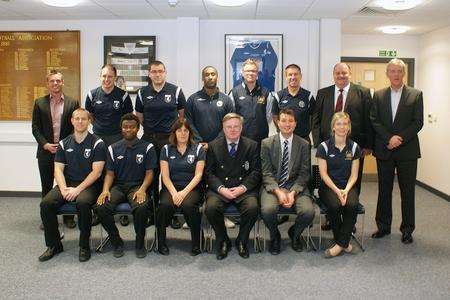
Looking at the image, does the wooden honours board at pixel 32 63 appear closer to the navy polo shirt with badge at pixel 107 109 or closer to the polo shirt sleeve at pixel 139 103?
the navy polo shirt with badge at pixel 107 109

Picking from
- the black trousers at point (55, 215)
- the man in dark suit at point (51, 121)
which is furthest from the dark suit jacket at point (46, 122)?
the black trousers at point (55, 215)

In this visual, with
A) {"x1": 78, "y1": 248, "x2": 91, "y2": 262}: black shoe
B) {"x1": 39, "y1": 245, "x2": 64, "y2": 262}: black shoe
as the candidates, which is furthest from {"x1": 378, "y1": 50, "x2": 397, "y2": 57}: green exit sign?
{"x1": 39, "y1": 245, "x2": 64, "y2": 262}: black shoe

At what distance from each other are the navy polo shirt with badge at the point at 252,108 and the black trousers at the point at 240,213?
763 millimetres

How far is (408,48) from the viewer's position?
7016 mm

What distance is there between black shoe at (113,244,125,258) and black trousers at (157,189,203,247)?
0.34 meters

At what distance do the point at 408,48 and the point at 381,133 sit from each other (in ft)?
11.7

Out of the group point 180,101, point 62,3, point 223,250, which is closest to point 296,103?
point 180,101

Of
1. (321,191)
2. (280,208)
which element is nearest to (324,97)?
(321,191)

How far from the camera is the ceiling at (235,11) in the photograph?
4.72 metres

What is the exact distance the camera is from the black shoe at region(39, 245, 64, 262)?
365 centimetres

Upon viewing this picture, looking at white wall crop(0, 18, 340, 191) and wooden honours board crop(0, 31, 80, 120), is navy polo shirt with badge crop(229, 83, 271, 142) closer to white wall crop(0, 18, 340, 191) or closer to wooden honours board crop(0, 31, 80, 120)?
white wall crop(0, 18, 340, 191)

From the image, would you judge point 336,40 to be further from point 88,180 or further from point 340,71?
point 88,180

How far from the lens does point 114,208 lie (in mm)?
3717

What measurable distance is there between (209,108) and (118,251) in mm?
1525
